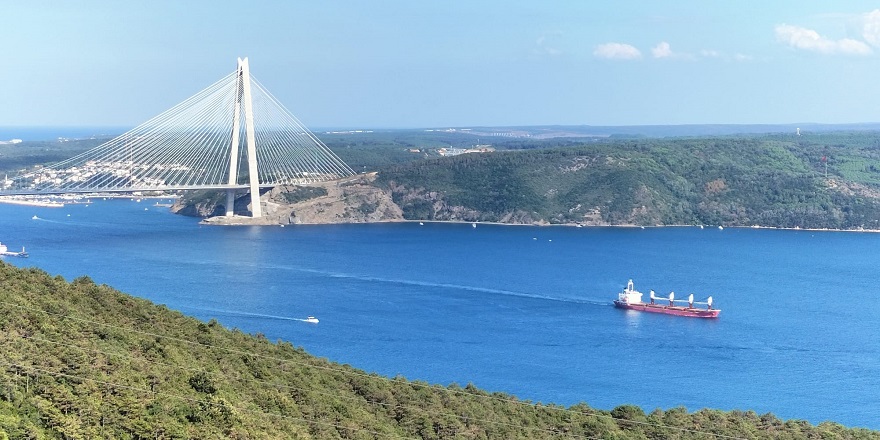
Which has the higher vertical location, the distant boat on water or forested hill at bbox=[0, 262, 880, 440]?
forested hill at bbox=[0, 262, 880, 440]

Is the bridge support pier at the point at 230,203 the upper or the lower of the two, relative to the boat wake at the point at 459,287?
upper

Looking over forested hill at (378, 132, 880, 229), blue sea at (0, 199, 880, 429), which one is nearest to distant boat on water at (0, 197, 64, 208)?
blue sea at (0, 199, 880, 429)

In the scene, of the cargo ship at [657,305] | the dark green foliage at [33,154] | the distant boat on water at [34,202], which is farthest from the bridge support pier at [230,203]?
the cargo ship at [657,305]

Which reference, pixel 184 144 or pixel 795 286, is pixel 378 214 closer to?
pixel 184 144

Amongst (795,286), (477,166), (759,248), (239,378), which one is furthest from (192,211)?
(239,378)

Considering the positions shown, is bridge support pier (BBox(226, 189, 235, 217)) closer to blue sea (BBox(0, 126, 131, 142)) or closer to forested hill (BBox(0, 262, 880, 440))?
forested hill (BBox(0, 262, 880, 440))

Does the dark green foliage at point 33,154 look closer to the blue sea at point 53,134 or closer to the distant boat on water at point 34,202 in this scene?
the distant boat on water at point 34,202
